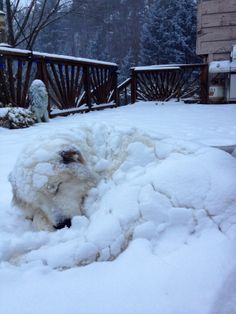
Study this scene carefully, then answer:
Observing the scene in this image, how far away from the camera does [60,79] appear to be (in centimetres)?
764

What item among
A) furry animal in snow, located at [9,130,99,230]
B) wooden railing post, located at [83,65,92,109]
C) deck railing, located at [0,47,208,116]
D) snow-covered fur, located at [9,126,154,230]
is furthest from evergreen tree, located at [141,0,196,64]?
furry animal in snow, located at [9,130,99,230]

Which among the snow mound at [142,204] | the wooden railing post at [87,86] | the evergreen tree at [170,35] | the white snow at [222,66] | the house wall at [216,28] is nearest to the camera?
the snow mound at [142,204]

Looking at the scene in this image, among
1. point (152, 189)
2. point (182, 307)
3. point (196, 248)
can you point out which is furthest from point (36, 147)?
point (182, 307)

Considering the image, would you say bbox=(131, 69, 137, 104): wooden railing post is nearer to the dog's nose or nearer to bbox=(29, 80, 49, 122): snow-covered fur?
bbox=(29, 80, 49, 122): snow-covered fur

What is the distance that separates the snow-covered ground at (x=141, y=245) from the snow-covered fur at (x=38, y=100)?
4.38 m

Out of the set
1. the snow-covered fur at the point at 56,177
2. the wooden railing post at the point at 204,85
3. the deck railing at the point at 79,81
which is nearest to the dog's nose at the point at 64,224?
the snow-covered fur at the point at 56,177

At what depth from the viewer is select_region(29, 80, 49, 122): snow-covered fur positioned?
20.1ft

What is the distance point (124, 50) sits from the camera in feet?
95.8

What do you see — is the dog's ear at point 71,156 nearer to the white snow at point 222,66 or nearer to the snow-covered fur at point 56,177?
the snow-covered fur at point 56,177

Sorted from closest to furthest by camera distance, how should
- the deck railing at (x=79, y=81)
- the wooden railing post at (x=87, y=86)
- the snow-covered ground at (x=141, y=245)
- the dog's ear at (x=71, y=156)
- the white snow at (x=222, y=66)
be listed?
the snow-covered ground at (x=141, y=245) < the dog's ear at (x=71, y=156) < the deck railing at (x=79, y=81) < the white snow at (x=222, y=66) < the wooden railing post at (x=87, y=86)

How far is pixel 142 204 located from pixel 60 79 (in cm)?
660

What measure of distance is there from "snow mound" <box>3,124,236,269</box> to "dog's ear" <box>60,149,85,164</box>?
72 mm

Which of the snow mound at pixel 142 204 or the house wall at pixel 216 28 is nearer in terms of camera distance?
the snow mound at pixel 142 204

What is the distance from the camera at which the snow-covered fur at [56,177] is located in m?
Answer: 1.83
